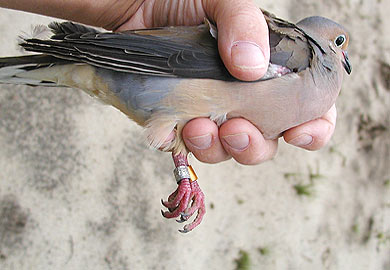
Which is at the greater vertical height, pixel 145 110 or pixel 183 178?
pixel 145 110

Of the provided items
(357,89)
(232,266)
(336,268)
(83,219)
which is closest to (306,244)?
(336,268)

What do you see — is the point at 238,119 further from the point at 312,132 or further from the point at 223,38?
the point at 312,132

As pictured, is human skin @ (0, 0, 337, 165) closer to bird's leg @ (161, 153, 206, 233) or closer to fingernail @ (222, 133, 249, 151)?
fingernail @ (222, 133, 249, 151)

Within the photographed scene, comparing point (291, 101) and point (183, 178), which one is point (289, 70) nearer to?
point (291, 101)

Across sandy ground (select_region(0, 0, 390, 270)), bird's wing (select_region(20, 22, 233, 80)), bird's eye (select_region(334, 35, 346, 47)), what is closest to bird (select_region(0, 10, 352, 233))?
bird's wing (select_region(20, 22, 233, 80))

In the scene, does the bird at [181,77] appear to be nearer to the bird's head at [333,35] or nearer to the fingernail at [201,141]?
the fingernail at [201,141]

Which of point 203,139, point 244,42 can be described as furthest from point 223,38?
point 203,139

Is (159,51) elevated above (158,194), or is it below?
above
